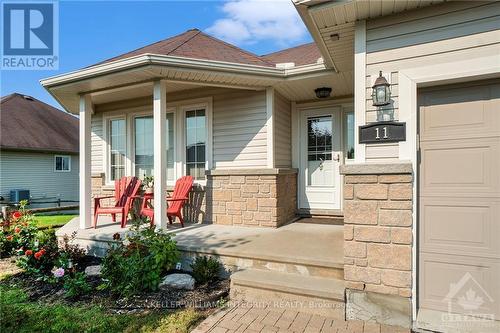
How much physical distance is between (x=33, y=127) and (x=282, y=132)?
13.7 metres

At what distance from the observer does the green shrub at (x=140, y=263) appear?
3131mm

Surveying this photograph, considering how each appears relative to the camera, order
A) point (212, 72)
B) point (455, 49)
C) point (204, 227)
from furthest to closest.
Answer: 1. point (204, 227)
2. point (212, 72)
3. point (455, 49)

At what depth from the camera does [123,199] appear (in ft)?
18.1

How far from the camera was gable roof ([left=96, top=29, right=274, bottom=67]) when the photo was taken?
4.62 meters

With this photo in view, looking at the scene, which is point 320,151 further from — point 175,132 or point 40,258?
point 40,258

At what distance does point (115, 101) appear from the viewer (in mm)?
6434

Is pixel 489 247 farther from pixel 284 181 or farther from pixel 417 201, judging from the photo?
pixel 284 181

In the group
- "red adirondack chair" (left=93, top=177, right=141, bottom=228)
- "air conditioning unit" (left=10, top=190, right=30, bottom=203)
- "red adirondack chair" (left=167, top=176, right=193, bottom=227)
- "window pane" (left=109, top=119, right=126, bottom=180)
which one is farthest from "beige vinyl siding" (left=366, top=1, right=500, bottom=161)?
"air conditioning unit" (left=10, top=190, right=30, bottom=203)

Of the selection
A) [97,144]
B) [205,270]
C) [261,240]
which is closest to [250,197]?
[261,240]

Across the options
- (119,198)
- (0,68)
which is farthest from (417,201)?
(0,68)

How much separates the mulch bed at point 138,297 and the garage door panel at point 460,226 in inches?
81.0

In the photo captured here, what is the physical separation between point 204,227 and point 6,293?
8.56 feet

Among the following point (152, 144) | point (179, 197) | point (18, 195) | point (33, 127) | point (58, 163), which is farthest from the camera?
point (58, 163)

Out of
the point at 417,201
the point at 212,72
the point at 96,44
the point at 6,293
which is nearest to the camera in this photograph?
the point at 417,201
